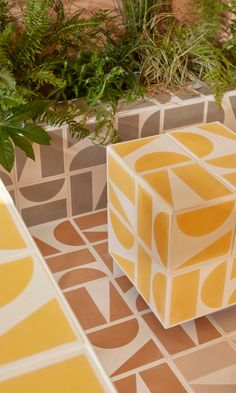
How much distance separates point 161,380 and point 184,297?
0.25 metres

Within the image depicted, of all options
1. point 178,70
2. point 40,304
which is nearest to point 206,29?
point 178,70

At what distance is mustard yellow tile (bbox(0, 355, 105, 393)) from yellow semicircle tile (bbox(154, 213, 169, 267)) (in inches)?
32.2

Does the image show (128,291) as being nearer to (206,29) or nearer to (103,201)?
(103,201)

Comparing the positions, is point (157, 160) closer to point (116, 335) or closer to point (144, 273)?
point (144, 273)

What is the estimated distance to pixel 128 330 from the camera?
6.10 feet

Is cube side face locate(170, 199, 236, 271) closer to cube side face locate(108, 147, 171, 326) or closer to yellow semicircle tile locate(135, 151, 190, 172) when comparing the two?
cube side face locate(108, 147, 171, 326)

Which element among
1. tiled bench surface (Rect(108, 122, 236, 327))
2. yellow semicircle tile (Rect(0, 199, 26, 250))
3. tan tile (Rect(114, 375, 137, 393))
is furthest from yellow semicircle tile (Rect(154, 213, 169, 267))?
yellow semicircle tile (Rect(0, 199, 26, 250))

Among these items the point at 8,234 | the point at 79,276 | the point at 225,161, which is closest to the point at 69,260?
the point at 79,276

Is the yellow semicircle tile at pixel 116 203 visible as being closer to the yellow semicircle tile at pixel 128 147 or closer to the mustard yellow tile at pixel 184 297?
the yellow semicircle tile at pixel 128 147

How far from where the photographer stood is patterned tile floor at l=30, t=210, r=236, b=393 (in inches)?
66.8

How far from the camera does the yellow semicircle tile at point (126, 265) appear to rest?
1936 mm

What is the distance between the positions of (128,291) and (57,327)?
43.9 inches

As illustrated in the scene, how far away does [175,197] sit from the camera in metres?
1.67

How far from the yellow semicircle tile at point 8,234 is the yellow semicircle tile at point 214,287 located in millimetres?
772
